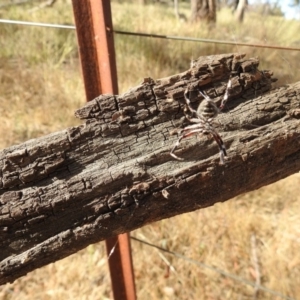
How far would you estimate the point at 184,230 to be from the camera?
1995 millimetres

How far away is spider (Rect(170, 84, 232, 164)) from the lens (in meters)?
0.64

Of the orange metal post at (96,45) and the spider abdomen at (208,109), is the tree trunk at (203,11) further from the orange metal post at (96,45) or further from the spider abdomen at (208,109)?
the spider abdomen at (208,109)

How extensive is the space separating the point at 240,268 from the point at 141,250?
1.54 feet

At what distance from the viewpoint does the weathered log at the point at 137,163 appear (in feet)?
2.08

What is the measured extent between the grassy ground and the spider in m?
0.69

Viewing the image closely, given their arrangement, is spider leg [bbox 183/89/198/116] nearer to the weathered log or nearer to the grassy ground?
the weathered log

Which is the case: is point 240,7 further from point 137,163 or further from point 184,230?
point 184,230

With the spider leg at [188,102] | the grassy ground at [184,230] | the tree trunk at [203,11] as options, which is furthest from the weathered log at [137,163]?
the tree trunk at [203,11]

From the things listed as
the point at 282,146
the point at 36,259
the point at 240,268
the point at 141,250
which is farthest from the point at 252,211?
the point at 36,259

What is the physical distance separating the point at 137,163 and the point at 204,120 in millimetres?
125

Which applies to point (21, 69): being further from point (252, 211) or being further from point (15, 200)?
point (15, 200)

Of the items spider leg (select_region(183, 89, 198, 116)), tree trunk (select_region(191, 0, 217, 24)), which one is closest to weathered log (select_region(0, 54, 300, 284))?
spider leg (select_region(183, 89, 198, 116))

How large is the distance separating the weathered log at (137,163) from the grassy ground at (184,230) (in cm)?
66

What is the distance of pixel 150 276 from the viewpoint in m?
1.90
